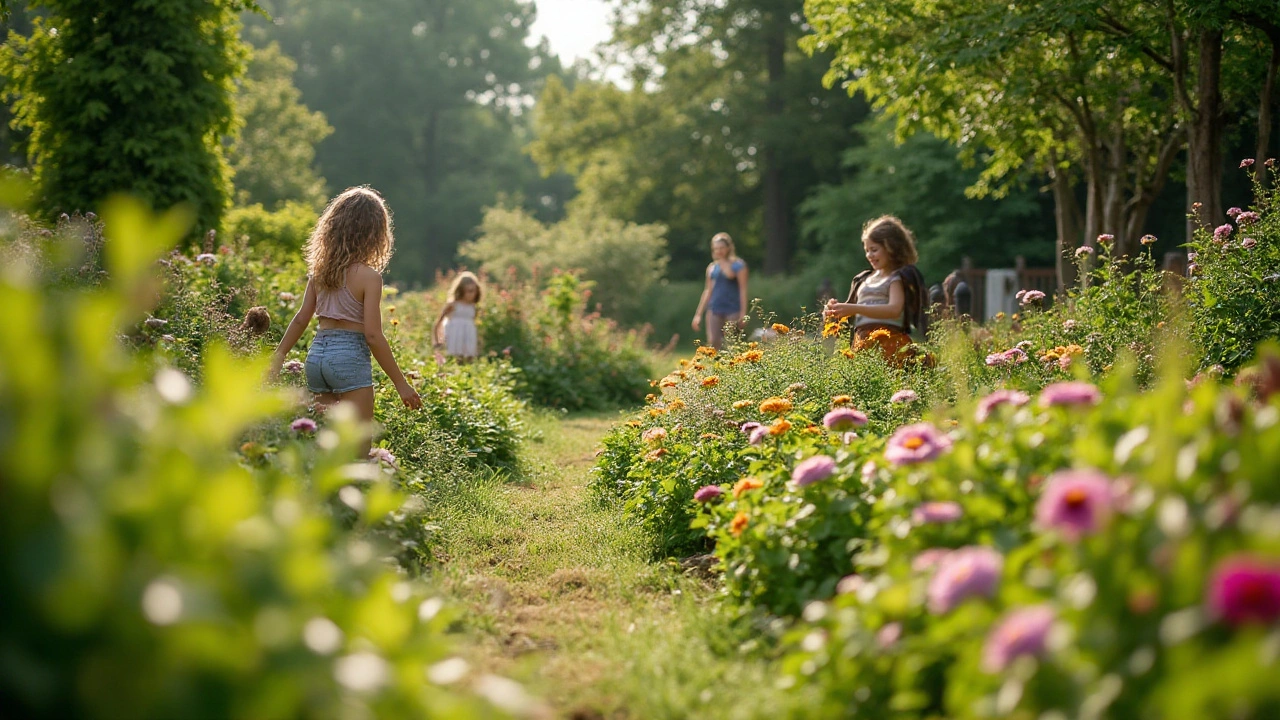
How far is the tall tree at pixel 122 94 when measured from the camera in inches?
411

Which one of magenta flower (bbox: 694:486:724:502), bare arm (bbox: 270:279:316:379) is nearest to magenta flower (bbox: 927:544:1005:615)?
magenta flower (bbox: 694:486:724:502)

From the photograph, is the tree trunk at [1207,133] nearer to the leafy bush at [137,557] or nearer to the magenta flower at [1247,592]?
the magenta flower at [1247,592]

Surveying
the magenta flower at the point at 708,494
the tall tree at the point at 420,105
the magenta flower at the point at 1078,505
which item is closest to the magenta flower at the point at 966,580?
the magenta flower at the point at 1078,505

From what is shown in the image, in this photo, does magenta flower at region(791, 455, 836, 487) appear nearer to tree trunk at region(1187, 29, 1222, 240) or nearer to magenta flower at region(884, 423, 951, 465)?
magenta flower at region(884, 423, 951, 465)

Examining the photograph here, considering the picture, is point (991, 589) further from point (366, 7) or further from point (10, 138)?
point (366, 7)

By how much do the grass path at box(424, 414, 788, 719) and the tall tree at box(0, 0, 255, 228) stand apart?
23.3 ft

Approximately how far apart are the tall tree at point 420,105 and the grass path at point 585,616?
141 feet

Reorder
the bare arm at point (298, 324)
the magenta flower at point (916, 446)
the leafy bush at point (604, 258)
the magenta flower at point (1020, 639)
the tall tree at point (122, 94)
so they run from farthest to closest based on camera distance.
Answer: the leafy bush at point (604, 258) → the tall tree at point (122, 94) → the bare arm at point (298, 324) → the magenta flower at point (916, 446) → the magenta flower at point (1020, 639)

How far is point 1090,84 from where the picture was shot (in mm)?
11664

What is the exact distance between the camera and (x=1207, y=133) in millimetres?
9711

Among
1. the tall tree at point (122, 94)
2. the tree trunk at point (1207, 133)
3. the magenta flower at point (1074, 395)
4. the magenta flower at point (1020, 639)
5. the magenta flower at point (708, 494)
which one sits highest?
the tall tree at point (122, 94)

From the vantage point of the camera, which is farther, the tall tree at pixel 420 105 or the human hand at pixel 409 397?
the tall tree at pixel 420 105

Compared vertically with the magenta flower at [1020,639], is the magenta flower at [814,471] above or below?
above

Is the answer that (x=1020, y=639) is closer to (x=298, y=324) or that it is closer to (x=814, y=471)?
(x=814, y=471)
